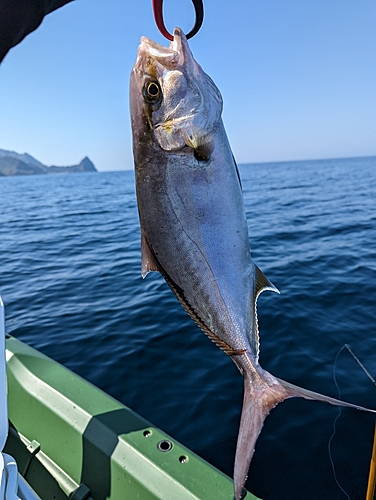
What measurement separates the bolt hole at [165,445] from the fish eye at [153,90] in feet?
8.57

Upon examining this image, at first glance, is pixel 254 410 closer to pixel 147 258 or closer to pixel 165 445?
pixel 147 258

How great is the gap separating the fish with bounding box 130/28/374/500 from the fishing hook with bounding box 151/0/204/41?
0.19ft

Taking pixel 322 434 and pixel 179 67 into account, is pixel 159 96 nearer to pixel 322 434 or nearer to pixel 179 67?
pixel 179 67

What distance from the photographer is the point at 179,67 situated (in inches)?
55.7

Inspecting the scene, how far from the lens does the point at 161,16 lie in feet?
4.53

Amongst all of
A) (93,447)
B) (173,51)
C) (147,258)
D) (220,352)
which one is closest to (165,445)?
(93,447)

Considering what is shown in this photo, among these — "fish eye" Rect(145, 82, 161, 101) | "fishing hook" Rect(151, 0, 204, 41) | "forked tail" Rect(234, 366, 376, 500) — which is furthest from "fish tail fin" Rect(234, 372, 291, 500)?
"fishing hook" Rect(151, 0, 204, 41)

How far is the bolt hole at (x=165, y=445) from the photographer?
2.92 meters

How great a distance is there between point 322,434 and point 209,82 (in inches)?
162

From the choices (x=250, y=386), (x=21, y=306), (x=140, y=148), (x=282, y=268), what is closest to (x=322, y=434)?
(x=250, y=386)

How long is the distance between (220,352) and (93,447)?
10.3ft

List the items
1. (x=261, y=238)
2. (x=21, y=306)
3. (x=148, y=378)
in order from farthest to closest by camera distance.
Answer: (x=261, y=238) → (x=21, y=306) → (x=148, y=378)

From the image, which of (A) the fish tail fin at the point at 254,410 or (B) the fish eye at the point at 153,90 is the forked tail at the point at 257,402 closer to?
(A) the fish tail fin at the point at 254,410

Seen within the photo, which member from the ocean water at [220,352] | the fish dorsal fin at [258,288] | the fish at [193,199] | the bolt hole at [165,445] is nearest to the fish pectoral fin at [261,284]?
the fish dorsal fin at [258,288]
